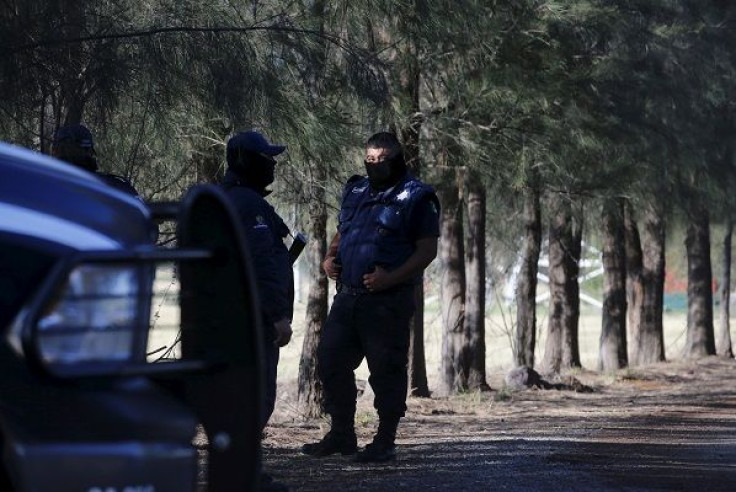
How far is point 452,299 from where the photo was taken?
746 inches

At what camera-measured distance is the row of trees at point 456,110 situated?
8523 millimetres

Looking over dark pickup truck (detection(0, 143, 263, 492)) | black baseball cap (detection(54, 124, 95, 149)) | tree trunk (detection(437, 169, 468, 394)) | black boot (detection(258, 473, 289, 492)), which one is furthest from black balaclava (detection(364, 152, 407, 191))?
tree trunk (detection(437, 169, 468, 394))

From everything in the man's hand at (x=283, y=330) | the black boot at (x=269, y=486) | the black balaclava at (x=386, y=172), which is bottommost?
the black boot at (x=269, y=486)

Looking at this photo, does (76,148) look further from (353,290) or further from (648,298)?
(648,298)

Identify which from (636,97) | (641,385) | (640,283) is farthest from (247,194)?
(640,283)

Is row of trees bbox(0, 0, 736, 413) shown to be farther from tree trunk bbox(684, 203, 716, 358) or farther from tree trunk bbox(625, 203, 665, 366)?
tree trunk bbox(684, 203, 716, 358)

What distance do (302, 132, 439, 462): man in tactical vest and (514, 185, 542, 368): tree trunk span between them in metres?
12.2

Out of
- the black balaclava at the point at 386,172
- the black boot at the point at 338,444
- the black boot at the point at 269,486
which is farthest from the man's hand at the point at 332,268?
the black boot at the point at 269,486

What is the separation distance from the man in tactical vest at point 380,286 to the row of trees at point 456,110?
0.71 metres

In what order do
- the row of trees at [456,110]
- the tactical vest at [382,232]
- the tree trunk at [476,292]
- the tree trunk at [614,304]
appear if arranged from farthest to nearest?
the tree trunk at [614,304] < the tree trunk at [476,292] < the tactical vest at [382,232] < the row of trees at [456,110]

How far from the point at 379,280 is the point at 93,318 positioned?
17.5ft

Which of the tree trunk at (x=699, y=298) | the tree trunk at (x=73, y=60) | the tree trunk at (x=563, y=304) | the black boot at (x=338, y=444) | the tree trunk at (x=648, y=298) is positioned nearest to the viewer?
the tree trunk at (x=73, y=60)

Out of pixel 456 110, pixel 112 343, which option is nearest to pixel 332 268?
pixel 112 343

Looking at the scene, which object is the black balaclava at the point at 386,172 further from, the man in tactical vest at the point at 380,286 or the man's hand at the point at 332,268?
the man's hand at the point at 332,268
